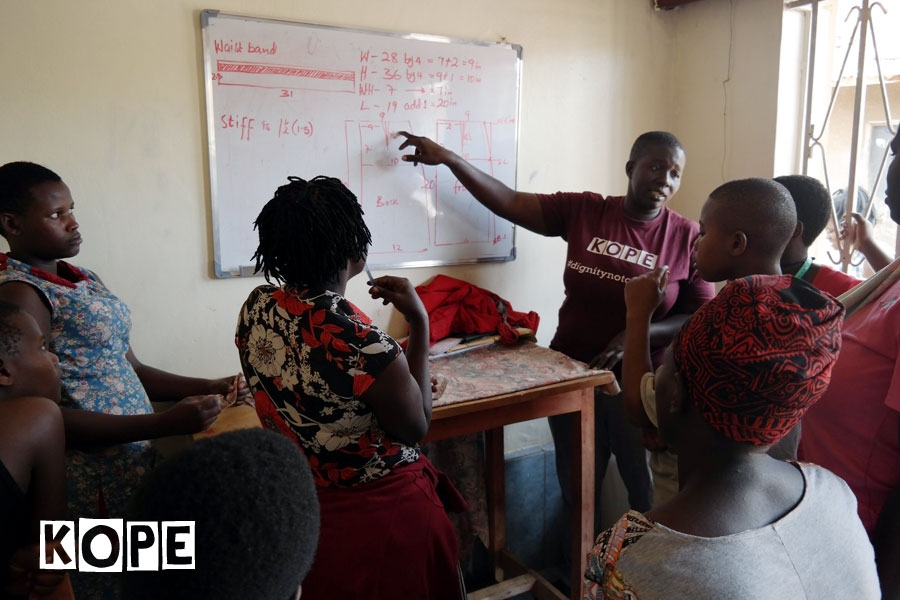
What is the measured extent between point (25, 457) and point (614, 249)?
1.85 meters

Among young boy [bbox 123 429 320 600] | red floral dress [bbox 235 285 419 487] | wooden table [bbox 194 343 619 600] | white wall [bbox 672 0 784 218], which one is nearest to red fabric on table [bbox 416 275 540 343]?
wooden table [bbox 194 343 619 600]

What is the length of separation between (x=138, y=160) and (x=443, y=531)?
1536 millimetres

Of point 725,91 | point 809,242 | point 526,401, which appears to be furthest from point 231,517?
point 725,91

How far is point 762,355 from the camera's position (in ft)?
2.88

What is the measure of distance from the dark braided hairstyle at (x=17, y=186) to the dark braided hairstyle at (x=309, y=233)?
2.30 feet

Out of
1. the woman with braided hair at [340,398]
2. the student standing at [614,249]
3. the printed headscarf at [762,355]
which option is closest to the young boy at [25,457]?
the woman with braided hair at [340,398]

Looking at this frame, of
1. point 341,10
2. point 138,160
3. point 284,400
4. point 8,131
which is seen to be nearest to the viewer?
point 284,400

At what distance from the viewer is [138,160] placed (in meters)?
2.01

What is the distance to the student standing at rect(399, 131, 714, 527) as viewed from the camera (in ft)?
7.27

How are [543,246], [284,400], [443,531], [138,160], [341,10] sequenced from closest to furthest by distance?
[284,400] < [443,531] < [138,160] < [341,10] < [543,246]

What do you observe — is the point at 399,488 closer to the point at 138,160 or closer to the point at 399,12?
the point at 138,160

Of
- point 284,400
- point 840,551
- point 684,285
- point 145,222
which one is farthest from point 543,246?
point 840,551

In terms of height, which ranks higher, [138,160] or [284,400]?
[138,160]

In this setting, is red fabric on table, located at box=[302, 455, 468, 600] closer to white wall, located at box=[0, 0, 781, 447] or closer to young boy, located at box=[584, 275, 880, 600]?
young boy, located at box=[584, 275, 880, 600]
